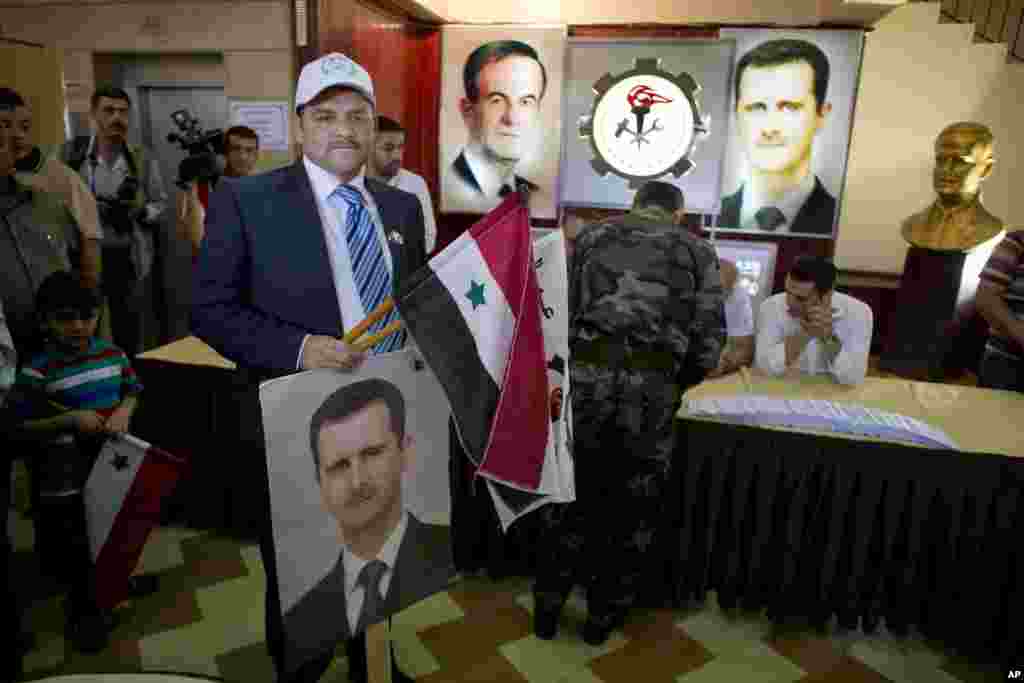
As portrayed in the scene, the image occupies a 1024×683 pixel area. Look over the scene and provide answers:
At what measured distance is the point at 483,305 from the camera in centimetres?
131

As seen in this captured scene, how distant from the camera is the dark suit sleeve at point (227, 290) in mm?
1339

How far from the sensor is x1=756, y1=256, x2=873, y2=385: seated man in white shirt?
2.32m

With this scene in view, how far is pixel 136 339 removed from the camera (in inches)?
142

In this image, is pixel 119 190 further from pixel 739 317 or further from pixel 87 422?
pixel 739 317

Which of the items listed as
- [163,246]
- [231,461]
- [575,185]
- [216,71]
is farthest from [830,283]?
[163,246]

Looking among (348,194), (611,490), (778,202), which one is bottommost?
(611,490)

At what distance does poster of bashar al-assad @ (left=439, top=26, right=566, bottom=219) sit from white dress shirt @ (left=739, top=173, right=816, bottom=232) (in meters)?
1.32

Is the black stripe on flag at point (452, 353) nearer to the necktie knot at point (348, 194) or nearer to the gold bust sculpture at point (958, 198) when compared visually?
the necktie knot at point (348, 194)

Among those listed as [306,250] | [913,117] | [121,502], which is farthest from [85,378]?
[913,117]

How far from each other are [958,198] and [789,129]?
1282mm

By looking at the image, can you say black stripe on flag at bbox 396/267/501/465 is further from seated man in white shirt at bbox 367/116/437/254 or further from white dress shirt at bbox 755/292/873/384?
seated man in white shirt at bbox 367/116/437/254

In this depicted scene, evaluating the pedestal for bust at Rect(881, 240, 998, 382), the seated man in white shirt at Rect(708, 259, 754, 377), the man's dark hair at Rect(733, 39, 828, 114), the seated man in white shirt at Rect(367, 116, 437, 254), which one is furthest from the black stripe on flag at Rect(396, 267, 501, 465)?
the man's dark hair at Rect(733, 39, 828, 114)

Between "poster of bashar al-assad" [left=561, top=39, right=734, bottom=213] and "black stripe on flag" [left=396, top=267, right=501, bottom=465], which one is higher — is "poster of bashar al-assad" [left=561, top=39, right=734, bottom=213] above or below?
above

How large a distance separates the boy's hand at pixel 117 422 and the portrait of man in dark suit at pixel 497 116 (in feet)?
10.1
